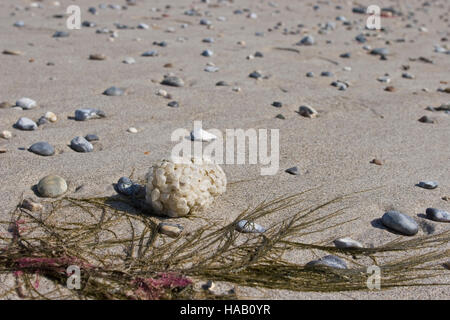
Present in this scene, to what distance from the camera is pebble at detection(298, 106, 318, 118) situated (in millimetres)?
4153

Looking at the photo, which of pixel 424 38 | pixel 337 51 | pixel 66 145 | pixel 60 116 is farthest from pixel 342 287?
pixel 424 38

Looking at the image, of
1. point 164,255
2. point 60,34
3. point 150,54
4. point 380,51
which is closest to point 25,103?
point 150,54

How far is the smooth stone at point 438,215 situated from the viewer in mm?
2629

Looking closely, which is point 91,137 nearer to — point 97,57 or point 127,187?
point 127,187

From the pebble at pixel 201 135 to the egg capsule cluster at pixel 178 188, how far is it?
98 centimetres

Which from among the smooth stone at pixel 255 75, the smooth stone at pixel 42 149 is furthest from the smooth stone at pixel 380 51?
the smooth stone at pixel 42 149

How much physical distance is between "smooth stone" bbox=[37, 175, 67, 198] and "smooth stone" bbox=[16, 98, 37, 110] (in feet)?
4.40

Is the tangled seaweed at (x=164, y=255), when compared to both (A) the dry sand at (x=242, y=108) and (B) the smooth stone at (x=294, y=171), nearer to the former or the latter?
(A) the dry sand at (x=242, y=108)

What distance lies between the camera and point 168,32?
22.2 ft

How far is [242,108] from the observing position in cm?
425

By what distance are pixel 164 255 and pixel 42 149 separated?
1.33 metres

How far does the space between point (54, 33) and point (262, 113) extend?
137 inches

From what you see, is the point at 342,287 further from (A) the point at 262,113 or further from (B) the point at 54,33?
(B) the point at 54,33

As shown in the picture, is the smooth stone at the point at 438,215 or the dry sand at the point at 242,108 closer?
the smooth stone at the point at 438,215
